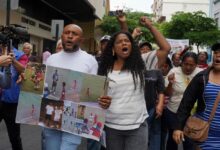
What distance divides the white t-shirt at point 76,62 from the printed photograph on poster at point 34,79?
255 millimetres

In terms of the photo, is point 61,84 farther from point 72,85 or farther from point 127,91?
point 127,91

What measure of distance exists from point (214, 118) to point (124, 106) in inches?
31.4

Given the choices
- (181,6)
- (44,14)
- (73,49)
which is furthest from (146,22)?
(181,6)

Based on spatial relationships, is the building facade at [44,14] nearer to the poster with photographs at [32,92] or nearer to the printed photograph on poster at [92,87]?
the poster with photographs at [32,92]

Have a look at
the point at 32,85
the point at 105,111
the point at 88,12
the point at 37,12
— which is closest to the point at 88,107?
the point at 105,111

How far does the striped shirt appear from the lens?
4.31 meters

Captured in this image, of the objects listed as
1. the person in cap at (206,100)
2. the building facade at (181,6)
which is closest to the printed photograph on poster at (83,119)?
the person in cap at (206,100)

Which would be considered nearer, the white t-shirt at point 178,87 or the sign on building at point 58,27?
the white t-shirt at point 178,87

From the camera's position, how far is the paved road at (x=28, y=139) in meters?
7.95

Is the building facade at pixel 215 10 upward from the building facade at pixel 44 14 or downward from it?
upward

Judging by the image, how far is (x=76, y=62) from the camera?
15.7ft

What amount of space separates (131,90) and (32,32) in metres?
20.2

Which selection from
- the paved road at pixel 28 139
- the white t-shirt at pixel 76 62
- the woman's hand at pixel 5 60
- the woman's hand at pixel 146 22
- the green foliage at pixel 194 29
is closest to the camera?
the woman's hand at pixel 5 60

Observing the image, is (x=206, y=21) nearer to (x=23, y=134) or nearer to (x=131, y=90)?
(x=23, y=134)
